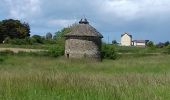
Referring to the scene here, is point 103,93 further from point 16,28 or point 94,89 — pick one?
point 16,28

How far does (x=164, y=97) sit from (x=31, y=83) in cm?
253

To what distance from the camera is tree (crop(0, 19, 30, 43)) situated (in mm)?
107250

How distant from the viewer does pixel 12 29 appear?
10888 centimetres

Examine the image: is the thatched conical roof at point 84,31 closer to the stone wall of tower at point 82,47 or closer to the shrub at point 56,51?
the stone wall of tower at point 82,47

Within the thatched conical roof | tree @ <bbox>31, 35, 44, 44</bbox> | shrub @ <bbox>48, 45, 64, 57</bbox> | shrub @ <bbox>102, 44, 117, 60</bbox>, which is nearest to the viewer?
the thatched conical roof

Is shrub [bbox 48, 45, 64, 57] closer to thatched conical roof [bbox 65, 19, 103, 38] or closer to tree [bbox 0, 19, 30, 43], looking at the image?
thatched conical roof [bbox 65, 19, 103, 38]

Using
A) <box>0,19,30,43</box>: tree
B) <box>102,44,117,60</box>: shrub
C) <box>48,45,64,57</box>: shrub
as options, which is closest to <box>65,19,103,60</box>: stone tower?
<box>102,44,117,60</box>: shrub

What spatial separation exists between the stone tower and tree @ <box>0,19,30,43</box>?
5147 cm

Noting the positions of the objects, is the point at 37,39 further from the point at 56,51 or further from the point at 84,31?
the point at 84,31

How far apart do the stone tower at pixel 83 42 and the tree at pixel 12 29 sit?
169 feet

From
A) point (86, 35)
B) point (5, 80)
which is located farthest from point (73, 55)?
point (5, 80)

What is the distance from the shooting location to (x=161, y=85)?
338 inches

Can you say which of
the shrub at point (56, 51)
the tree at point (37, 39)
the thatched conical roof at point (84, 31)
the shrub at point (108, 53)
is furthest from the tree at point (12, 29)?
the thatched conical roof at point (84, 31)

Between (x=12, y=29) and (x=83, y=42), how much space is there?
55.7 meters
